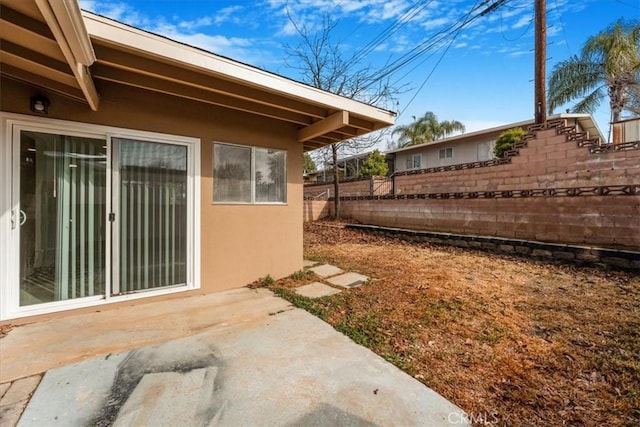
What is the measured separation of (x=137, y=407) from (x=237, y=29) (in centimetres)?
869

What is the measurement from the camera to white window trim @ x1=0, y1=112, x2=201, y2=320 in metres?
2.84

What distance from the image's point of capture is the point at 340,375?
7.04 ft

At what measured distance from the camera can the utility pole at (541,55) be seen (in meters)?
7.38

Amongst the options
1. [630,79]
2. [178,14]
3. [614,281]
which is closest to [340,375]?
[614,281]

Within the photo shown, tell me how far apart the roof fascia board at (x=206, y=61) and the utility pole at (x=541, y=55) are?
6275 mm

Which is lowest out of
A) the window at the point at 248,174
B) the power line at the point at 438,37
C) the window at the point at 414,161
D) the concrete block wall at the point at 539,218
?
the concrete block wall at the point at 539,218

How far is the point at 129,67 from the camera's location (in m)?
2.76

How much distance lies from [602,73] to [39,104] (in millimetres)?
18854

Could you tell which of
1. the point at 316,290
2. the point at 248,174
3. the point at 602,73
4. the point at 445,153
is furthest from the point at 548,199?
the point at 602,73

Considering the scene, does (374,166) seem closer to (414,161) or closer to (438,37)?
(414,161)

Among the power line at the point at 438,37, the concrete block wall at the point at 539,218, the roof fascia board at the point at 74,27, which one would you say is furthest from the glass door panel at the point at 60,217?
the power line at the point at 438,37

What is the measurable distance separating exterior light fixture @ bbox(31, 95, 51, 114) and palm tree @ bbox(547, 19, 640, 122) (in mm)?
17672

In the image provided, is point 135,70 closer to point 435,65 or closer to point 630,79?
point 435,65

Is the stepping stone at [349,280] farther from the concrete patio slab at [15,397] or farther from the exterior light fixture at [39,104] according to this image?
the exterior light fixture at [39,104]
